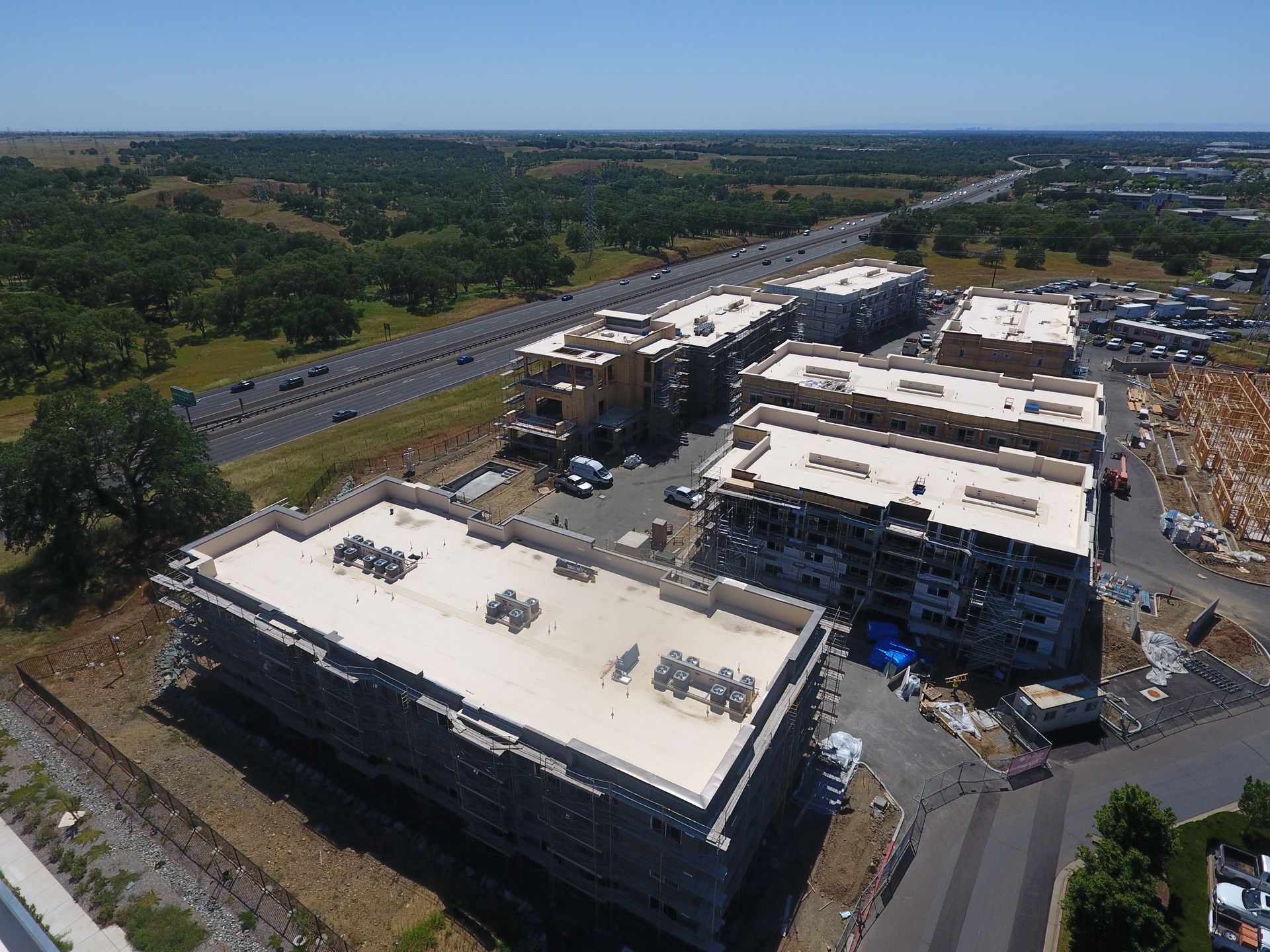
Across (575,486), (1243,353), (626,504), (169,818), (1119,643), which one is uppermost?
(1243,353)

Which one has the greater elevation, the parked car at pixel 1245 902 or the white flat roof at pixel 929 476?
the white flat roof at pixel 929 476

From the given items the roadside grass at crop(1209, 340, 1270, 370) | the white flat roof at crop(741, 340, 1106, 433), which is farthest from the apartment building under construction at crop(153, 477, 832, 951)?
the roadside grass at crop(1209, 340, 1270, 370)

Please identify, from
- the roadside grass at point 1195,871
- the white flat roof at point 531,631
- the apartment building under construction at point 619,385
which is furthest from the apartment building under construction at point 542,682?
the apartment building under construction at point 619,385

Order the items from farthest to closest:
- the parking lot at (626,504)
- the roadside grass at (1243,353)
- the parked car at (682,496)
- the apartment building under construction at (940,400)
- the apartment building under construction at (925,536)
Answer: the roadside grass at (1243,353), the parked car at (682,496), the parking lot at (626,504), the apartment building under construction at (940,400), the apartment building under construction at (925,536)

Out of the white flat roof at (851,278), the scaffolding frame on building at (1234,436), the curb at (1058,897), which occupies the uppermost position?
the white flat roof at (851,278)

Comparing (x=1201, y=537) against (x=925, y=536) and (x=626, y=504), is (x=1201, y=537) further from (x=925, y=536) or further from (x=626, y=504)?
(x=626, y=504)

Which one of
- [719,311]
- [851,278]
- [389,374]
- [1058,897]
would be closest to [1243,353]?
[851,278]

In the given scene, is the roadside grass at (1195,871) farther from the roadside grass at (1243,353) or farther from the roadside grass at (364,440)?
the roadside grass at (1243,353)
